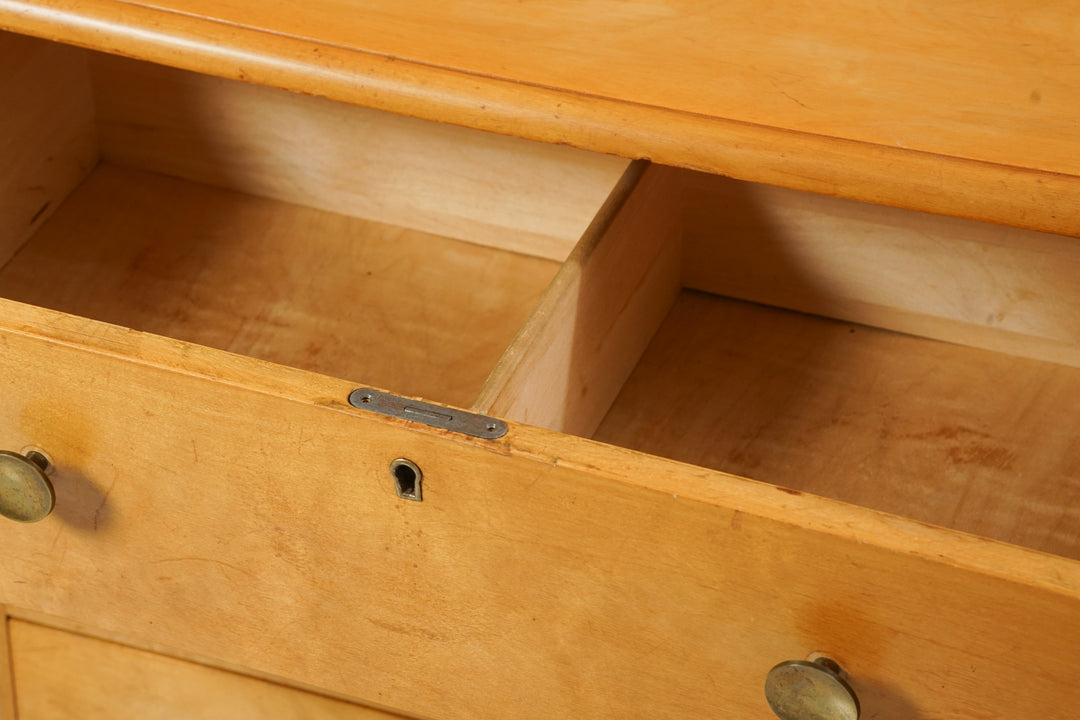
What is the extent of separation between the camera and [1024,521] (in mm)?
724

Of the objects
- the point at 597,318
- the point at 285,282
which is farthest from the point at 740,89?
the point at 285,282

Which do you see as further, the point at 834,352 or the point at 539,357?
the point at 834,352

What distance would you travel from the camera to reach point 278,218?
98 cm

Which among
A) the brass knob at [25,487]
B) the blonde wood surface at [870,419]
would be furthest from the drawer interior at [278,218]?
the brass knob at [25,487]

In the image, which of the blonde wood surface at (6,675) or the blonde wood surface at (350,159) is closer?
the blonde wood surface at (6,675)

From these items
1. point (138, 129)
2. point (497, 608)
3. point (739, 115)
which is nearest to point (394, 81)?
point (739, 115)

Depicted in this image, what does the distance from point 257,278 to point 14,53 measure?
9.3 inches

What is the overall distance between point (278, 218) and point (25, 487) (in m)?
0.42

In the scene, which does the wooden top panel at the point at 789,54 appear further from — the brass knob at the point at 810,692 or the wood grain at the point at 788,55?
the brass knob at the point at 810,692

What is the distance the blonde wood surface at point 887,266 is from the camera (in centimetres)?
84

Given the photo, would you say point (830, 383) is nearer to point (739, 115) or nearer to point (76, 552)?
point (739, 115)

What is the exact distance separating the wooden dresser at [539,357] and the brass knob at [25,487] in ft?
0.04

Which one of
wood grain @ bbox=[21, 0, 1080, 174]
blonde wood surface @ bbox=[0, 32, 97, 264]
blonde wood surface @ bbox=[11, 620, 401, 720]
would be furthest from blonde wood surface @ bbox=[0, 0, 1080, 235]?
blonde wood surface @ bbox=[11, 620, 401, 720]

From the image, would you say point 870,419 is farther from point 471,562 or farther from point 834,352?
point 471,562
